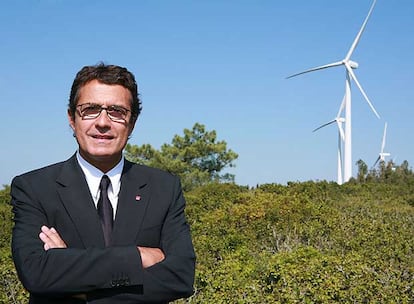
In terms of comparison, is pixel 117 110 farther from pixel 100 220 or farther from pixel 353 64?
pixel 353 64

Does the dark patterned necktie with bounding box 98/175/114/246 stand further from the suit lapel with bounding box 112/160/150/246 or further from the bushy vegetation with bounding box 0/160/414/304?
the bushy vegetation with bounding box 0/160/414/304

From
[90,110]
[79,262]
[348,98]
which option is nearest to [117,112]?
[90,110]

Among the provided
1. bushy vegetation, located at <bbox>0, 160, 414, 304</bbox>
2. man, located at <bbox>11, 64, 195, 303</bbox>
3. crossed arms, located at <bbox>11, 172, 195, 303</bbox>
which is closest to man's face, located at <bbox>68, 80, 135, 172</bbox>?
man, located at <bbox>11, 64, 195, 303</bbox>

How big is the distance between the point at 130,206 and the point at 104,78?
54cm

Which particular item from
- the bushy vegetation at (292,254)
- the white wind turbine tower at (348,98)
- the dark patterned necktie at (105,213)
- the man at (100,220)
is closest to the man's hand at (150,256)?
the man at (100,220)

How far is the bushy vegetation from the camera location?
230 inches

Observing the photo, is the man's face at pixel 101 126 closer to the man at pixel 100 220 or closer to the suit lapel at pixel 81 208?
the man at pixel 100 220

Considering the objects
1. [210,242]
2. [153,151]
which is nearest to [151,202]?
[210,242]

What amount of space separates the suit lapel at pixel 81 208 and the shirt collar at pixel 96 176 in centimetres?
4

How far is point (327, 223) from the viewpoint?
36.9ft

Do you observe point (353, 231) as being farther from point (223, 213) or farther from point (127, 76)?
point (127, 76)

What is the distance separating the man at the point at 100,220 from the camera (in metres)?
2.11

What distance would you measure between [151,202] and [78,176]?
0.32m

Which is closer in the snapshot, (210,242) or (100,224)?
(100,224)
